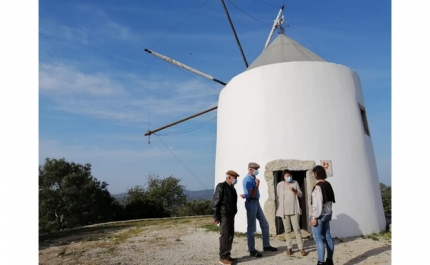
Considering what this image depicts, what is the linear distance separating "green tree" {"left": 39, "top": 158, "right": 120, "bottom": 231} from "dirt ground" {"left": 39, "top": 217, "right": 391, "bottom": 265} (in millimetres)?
17158

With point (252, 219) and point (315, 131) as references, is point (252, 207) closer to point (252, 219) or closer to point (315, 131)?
point (252, 219)

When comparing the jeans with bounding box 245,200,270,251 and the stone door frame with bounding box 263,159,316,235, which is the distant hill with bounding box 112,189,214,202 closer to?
the stone door frame with bounding box 263,159,316,235

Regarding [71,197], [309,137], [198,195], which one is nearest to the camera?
[309,137]

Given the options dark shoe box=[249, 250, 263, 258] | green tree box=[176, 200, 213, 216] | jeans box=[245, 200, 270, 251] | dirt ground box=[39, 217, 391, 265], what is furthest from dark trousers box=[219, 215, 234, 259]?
green tree box=[176, 200, 213, 216]

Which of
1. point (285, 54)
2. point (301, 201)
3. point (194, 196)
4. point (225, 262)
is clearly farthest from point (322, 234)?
point (194, 196)

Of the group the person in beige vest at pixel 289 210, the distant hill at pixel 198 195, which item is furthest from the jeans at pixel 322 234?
the distant hill at pixel 198 195

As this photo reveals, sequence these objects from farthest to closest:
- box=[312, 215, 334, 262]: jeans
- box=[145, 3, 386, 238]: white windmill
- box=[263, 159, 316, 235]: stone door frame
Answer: box=[145, 3, 386, 238]: white windmill → box=[263, 159, 316, 235]: stone door frame → box=[312, 215, 334, 262]: jeans

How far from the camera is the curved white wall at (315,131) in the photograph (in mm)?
7652

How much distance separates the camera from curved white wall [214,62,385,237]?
7.65 meters

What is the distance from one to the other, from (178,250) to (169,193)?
77.2 ft

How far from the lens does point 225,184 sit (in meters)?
5.34

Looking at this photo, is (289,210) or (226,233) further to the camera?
(289,210)

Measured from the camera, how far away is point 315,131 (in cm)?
776

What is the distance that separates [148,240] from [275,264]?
3.77 m
